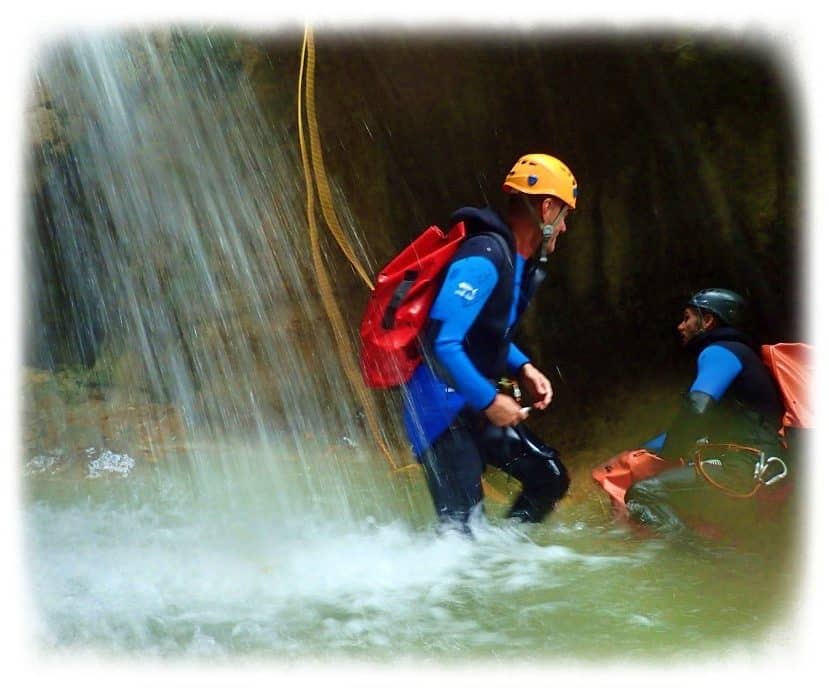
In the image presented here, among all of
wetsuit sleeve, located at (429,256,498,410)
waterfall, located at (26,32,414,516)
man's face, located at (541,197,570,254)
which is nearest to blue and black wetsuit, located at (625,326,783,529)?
man's face, located at (541,197,570,254)

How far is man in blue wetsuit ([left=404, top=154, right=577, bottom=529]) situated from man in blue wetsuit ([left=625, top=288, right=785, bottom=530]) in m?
0.84

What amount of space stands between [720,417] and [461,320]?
1.80 metres

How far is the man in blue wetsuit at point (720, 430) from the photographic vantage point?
4.18 m

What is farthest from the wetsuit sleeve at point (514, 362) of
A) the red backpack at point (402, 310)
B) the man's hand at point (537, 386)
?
the red backpack at point (402, 310)

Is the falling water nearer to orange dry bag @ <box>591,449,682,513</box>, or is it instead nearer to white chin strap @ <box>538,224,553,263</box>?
orange dry bag @ <box>591,449,682,513</box>

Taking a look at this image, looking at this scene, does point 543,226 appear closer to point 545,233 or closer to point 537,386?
point 545,233

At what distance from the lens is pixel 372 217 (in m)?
7.48

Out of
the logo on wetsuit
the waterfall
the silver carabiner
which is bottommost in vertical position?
the silver carabiner

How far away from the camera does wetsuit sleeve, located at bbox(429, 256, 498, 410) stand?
127 inches

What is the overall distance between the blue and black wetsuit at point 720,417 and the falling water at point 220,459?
0.28m

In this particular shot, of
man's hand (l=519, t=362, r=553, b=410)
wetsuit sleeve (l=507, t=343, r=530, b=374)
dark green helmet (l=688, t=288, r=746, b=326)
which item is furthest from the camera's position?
dark green helmet (l=688, t=288, r=746, b=326)

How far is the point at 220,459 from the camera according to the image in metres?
7.27

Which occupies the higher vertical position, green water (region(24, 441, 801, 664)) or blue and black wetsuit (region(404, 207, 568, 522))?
blue and black wetsuit (region(404, 207, 568, 522))

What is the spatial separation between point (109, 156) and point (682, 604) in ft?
23.7
